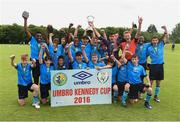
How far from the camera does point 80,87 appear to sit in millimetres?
9023

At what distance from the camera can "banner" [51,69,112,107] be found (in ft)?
29.0

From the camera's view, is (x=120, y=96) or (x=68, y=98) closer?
(x=68, y=98)

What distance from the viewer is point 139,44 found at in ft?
33.5

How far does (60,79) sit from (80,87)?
1.95ft

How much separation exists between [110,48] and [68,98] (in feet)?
6.97

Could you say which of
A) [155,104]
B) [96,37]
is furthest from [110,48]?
[155,104]

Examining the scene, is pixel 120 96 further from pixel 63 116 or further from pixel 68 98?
pixel 63 116

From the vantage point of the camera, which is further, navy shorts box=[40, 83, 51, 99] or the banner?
navy shorts box=[40, 83, 51, 99]

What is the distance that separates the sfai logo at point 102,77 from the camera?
29.9 ft

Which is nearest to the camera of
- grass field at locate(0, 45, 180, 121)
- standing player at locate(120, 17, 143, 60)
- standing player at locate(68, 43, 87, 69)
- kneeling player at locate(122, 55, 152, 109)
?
grass field at locate(0, 45, 180, 121)

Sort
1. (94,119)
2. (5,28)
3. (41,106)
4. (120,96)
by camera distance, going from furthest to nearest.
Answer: (5,28) < (120,96) < (41,106) < (94,119)

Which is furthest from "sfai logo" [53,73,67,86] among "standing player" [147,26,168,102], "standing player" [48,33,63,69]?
"standing player" [147,26,168,102]

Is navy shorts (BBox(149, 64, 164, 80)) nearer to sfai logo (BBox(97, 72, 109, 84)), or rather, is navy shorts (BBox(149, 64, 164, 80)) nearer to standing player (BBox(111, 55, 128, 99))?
standing player (BBox(111, 55, 128, 99))

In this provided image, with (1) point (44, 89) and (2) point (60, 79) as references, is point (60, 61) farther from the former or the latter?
(1) point (44, 89)
